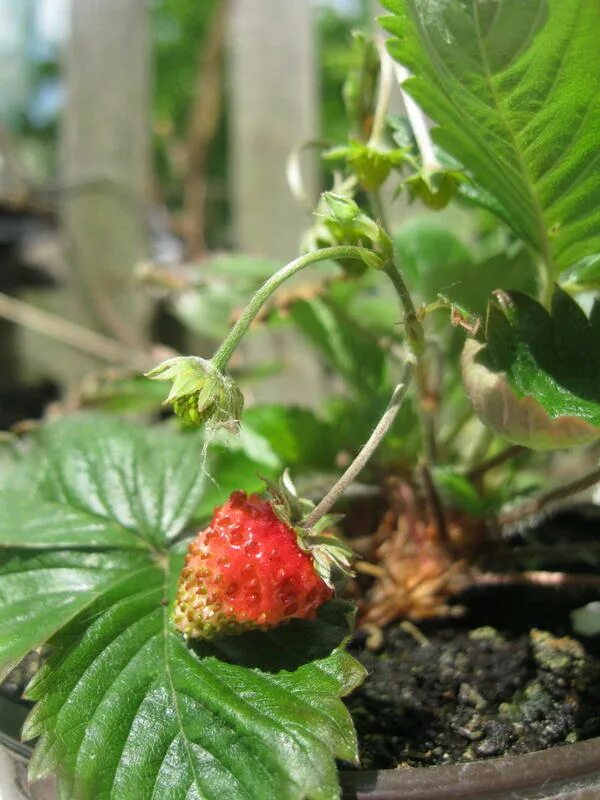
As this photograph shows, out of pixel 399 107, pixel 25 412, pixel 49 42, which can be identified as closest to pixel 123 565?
pixel 399 107

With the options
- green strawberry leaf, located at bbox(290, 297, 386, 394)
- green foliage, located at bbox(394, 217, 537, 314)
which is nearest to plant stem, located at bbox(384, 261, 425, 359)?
green foliage, located at bbox(394, 217, 537, 314)

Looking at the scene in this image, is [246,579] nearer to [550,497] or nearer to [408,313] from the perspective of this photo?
[408,313]

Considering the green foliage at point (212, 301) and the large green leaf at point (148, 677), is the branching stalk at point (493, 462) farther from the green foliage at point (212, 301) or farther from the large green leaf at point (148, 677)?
the green foliage at point (212, 301)

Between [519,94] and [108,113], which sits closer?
[519,94]

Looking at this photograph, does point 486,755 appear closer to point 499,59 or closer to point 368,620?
point 368,620

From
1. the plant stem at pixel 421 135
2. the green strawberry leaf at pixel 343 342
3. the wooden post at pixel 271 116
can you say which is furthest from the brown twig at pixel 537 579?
the wooden post at pixel 271 116

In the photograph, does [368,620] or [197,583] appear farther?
[368,620]

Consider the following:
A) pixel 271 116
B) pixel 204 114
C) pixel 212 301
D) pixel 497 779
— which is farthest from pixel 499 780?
pixel 204 114
